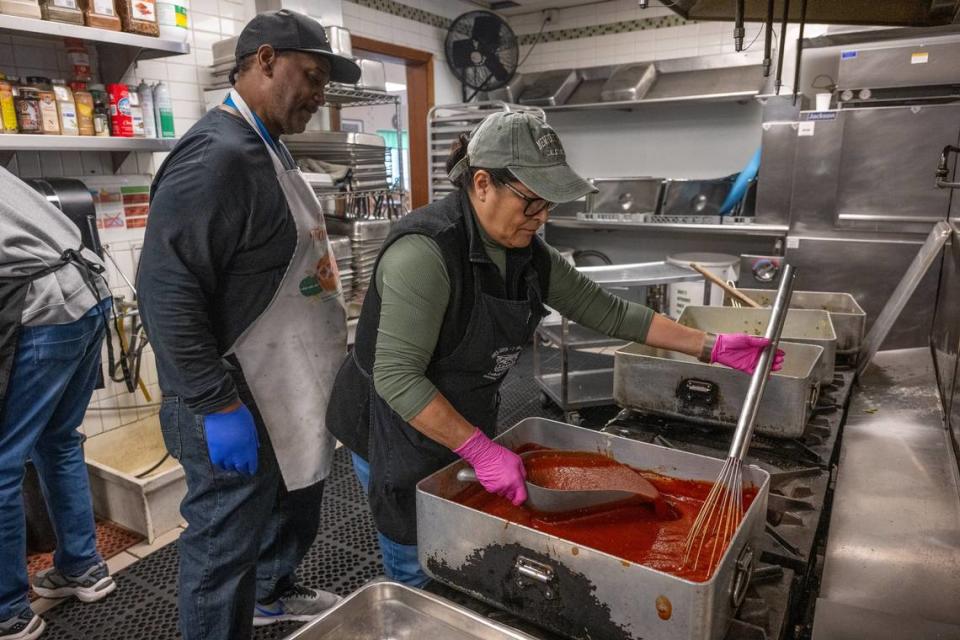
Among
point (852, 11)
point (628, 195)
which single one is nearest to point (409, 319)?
point (852, 11)

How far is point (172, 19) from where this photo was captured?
2.77m

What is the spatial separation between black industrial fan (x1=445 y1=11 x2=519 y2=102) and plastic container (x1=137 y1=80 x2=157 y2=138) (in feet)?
9.98

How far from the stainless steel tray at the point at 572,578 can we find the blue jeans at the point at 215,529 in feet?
2.43

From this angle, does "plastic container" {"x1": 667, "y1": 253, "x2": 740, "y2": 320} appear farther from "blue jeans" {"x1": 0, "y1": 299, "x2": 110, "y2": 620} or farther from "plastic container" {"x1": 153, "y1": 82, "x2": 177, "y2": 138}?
"blue jeans" {"x1": 0, "y1": 299, "x2": 110, "y2": 620}

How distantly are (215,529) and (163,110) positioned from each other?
6.75 feet

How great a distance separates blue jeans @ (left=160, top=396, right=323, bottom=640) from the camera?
5.18 ft

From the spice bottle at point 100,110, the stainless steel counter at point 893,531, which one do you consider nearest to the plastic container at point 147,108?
the spice bottle at point 100,110

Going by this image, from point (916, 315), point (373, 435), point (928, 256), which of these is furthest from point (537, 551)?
point (916, 315)

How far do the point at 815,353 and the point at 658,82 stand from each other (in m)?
3.99

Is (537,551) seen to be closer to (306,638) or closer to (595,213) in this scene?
(306,638)

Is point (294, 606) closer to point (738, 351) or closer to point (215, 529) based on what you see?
point (215, 529)

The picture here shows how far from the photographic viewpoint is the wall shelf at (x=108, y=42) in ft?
7.48

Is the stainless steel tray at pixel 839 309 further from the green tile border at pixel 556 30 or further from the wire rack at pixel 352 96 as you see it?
the green tile border at pixel 556 30

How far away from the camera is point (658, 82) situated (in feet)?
17.0
